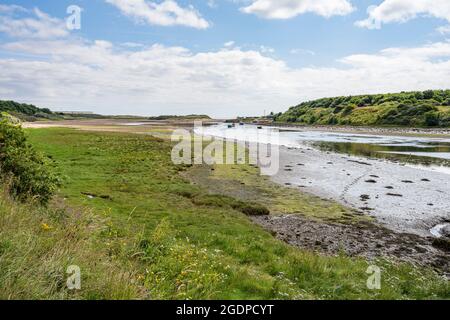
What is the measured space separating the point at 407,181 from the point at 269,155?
2585cm

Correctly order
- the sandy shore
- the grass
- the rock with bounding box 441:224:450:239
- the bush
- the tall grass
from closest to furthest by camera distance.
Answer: the tall grass
the grass
the bush
the rock with bounding box 441:224:450:239
the sandy shore

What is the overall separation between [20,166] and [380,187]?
107 ft

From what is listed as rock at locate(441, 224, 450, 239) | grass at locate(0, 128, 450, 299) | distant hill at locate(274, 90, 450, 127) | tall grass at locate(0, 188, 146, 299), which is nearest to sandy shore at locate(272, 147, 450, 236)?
rock at locate(441, 224, 450, 239)

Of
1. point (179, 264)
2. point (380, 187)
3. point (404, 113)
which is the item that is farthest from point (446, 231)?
point (404, 113)

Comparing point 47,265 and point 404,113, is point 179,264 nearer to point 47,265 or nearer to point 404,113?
point 47,265

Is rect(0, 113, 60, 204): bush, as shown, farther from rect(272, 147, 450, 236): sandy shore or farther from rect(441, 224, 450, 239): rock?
rect(441, 224, 450, 239): rock

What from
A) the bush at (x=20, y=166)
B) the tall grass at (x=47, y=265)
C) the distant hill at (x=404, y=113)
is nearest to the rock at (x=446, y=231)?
the tall grass at (x=47, y=265)

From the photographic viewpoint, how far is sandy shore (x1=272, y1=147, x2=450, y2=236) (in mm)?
25419

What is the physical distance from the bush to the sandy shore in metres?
20.5

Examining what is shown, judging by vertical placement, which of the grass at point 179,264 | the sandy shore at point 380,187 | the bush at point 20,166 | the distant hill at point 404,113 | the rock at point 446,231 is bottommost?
the rock at point 446,231

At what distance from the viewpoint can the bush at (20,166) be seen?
12829 millimetres

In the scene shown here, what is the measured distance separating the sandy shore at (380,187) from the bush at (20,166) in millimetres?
20469

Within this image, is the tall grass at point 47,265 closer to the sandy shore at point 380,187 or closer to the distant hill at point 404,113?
the sandy shore at point 380,187
